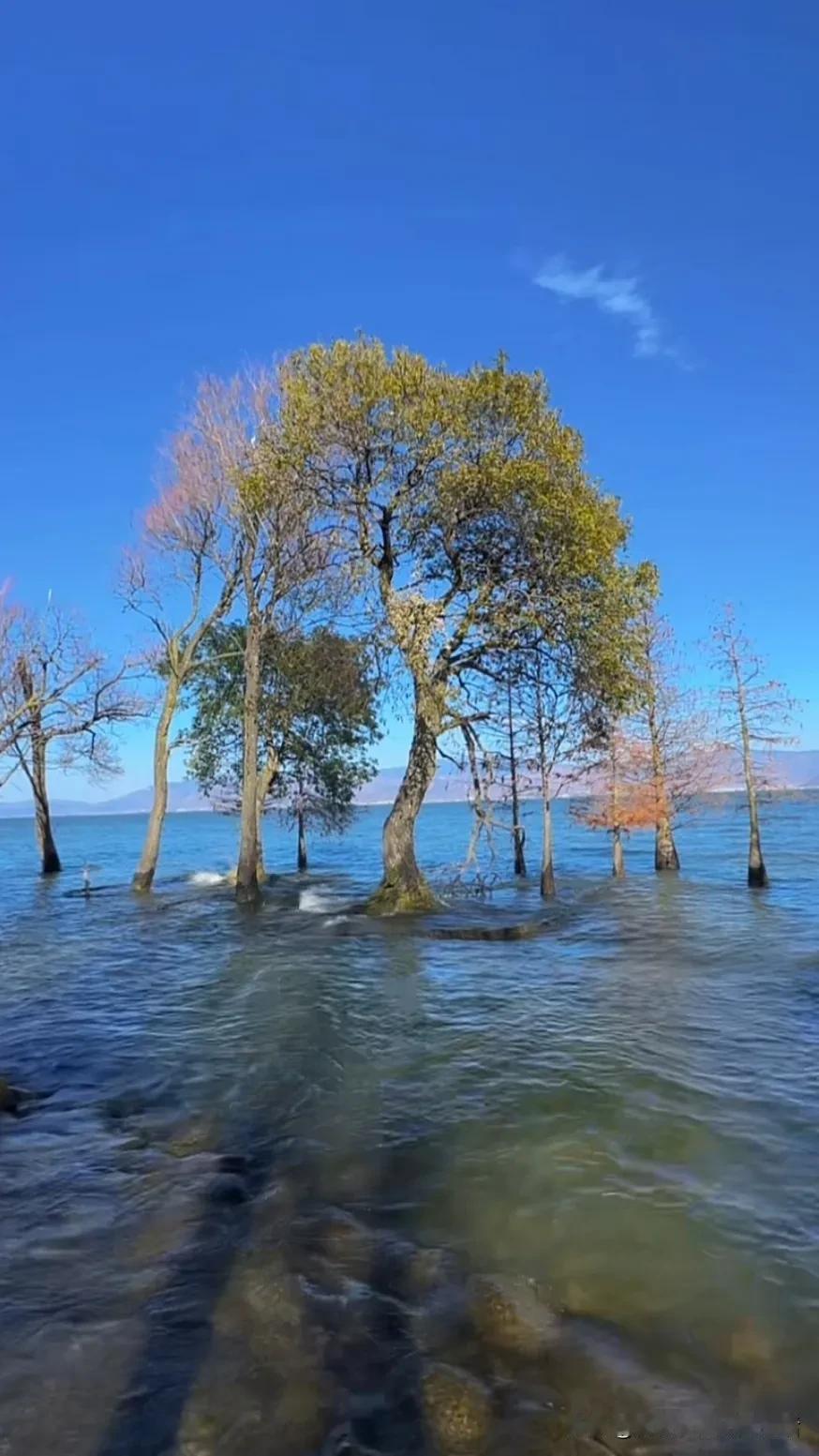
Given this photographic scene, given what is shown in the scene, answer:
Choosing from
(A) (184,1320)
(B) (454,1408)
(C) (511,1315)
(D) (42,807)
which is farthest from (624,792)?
(B) (454,1408)

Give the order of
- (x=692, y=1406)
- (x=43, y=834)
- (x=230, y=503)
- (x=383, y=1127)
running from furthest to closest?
(x=43, y=834) < (x=230, y=503) < (x=383, y=1127) < (x=692, y=1406)

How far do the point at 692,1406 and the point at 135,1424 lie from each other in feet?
9.51

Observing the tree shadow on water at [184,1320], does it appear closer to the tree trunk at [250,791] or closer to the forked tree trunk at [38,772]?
the tree trunk at [250,791]

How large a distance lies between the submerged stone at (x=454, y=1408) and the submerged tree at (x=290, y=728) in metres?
25.3

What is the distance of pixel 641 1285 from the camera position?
16.9ft

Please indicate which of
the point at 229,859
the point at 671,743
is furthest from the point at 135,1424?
the point at 229,859

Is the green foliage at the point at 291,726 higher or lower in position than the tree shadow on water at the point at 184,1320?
higher

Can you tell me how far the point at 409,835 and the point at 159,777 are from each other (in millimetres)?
12756

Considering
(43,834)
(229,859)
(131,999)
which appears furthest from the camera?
(229,859)

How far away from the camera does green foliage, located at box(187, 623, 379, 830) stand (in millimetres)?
31938

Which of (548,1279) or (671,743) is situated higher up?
(671,743)

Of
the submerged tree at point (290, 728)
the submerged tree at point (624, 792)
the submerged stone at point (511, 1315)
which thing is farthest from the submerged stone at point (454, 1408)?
the submerged tree at point (624, 792)

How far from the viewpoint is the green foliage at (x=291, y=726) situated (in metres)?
31.9

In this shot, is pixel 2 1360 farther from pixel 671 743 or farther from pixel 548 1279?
pixel 671 743
